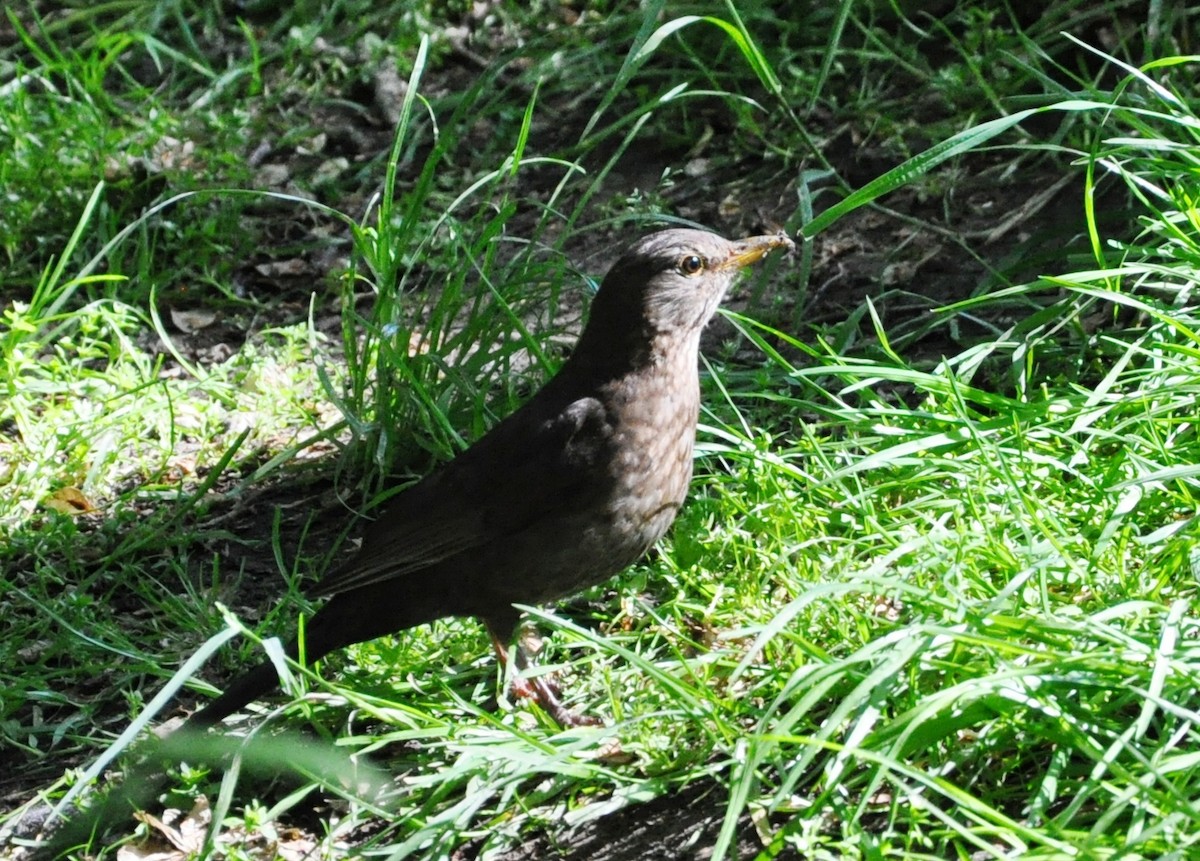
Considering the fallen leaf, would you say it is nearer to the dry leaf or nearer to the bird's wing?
the dry leaf

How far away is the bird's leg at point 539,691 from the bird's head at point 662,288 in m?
0.90

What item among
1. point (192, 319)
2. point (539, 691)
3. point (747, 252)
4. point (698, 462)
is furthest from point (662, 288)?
point (192, 319)

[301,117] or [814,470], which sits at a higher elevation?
[301,117]

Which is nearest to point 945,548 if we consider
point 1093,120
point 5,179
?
point 1093,120

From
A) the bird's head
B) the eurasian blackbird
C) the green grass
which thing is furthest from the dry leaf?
the bird's head

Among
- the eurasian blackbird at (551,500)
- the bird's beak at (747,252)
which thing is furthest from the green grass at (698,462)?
the bird's beak at (747,252)

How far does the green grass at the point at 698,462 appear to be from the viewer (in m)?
2.95

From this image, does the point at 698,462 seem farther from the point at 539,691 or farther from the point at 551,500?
the point at 539,691

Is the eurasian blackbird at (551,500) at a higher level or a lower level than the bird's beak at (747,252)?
lower

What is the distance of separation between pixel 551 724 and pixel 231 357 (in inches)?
114

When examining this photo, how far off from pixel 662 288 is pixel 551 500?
714 millimetres

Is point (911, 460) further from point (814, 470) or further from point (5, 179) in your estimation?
point (5, 179)

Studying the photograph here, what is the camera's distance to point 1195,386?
3652 mm

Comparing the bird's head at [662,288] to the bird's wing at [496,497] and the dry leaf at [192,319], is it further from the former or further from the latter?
the dry leaf at [192,319]
